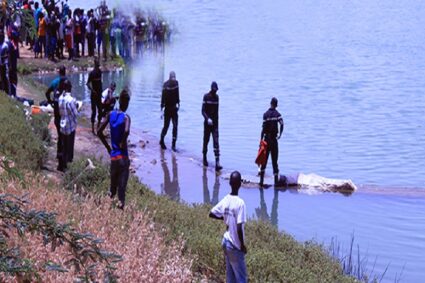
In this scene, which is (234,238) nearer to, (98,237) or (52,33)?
(98,237)

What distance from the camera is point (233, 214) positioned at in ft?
29.4

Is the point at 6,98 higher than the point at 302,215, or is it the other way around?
the point at 6,98

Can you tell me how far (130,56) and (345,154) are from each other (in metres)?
20.2

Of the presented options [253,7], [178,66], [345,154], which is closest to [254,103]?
[345,154]

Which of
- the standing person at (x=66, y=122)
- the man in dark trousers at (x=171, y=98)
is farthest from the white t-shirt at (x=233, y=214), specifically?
the man in dark trousers at (x=171, y=98)

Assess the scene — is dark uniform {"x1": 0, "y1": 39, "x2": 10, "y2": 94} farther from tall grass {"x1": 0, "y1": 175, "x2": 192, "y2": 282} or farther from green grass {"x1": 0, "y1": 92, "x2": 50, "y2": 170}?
tall grass {"x1": 0, "y1": 175, "x2": 192, "y2": 282}

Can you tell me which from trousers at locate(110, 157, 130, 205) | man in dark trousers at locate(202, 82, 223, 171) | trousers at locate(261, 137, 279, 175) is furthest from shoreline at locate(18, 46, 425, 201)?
trousers at locate(110, 157, 130, 205)

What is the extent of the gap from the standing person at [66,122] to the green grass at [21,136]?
385 millimetres

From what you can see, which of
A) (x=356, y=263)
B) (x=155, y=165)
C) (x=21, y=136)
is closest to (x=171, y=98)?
(x=155, y=165)

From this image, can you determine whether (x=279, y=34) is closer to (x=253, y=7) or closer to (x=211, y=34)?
(x=211, y=34)

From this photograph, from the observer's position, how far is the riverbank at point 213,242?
9.76m

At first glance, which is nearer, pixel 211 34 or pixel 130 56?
pixel 130 56

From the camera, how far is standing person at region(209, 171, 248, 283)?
894cm

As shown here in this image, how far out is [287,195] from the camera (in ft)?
56.0
